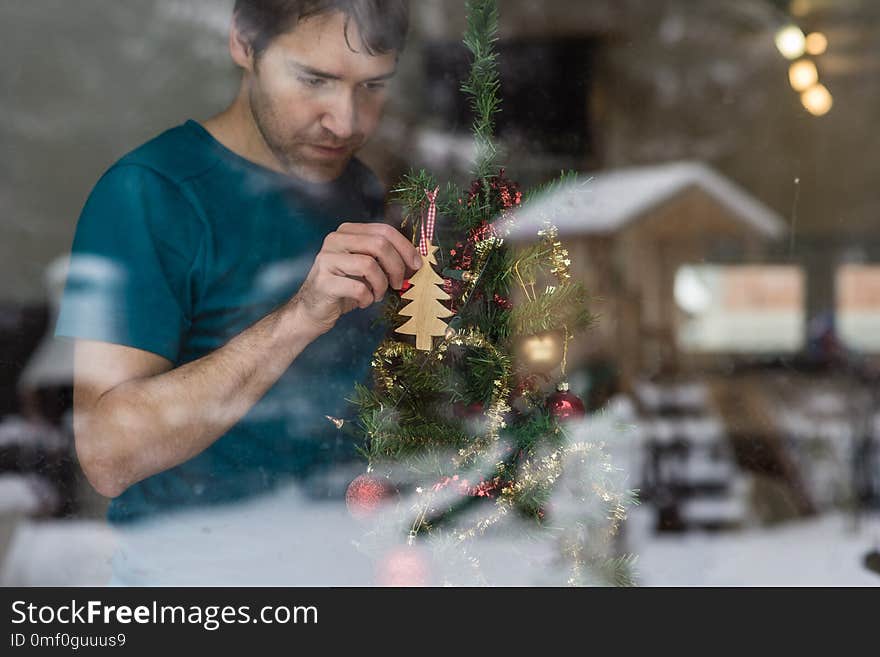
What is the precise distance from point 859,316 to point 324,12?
2273 mm

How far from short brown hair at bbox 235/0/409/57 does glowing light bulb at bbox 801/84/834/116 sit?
5.20ft

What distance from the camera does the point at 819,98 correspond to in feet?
10.6

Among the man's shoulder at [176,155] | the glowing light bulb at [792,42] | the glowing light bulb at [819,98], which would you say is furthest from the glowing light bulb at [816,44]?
the man's shoulder at [176,155]

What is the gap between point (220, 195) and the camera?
2.38 metres

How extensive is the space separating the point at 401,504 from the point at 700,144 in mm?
1907

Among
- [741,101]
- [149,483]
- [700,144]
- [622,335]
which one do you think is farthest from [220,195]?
[741,101]

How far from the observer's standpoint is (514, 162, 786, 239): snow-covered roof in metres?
2.91

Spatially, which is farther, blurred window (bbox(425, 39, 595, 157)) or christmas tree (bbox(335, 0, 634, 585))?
blurred window (bbox(425, 39, 595, 157))

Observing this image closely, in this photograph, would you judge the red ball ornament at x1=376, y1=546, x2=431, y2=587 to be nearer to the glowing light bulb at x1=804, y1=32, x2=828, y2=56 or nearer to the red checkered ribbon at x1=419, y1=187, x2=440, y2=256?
the red checkered ribbon at x1=419, y1=187, x2=440, y2=256

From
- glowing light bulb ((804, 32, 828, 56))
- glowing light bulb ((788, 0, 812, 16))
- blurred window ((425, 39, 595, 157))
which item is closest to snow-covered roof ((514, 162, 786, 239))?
blurred window ((425, 39, 595, 157))

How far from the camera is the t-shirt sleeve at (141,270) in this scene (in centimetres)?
230

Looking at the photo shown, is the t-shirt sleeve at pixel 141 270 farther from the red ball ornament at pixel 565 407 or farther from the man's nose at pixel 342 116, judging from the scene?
the red ball ornament at pixel 565 407

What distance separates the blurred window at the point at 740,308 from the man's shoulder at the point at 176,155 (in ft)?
5.55

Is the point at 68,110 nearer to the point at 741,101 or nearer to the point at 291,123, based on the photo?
the point at 291,123
